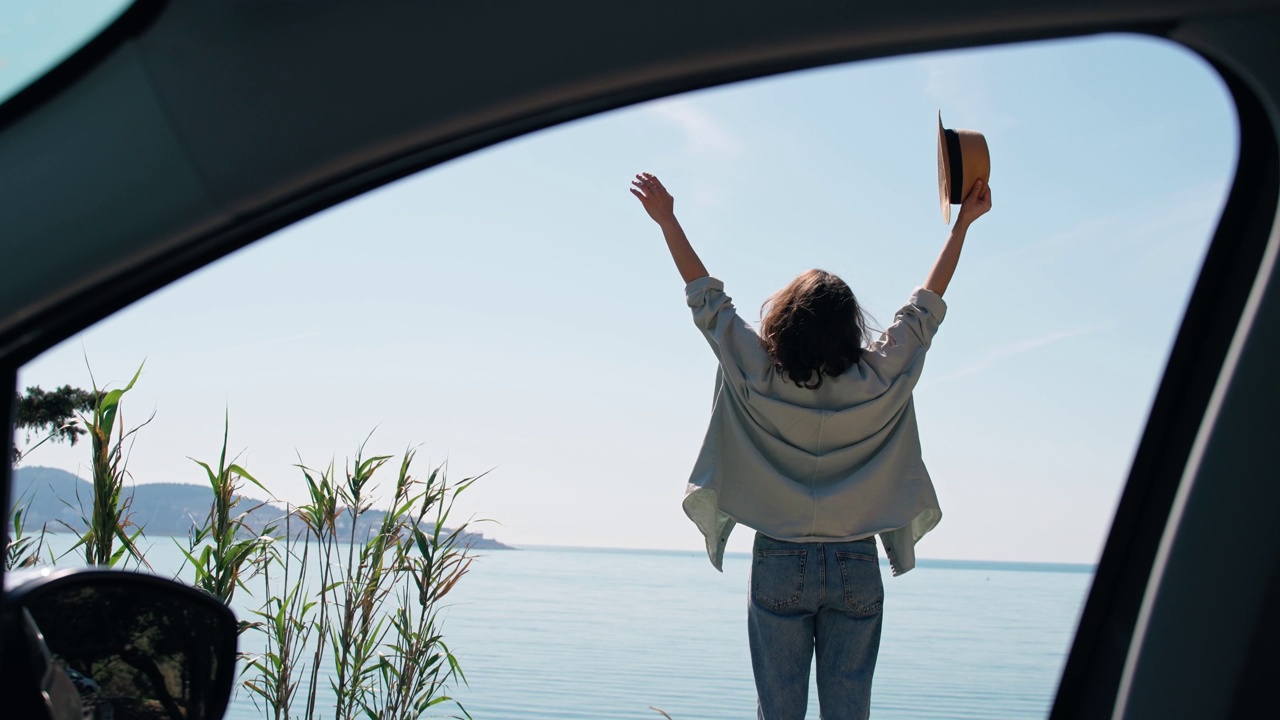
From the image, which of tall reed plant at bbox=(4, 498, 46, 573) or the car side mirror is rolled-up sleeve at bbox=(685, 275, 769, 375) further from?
tall reed plant at bbox=(4, 498, 46, 573)

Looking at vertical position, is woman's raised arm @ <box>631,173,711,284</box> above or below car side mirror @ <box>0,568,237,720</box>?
above

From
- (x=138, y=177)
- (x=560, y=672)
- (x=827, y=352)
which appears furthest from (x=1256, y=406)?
(x=560, y=672)

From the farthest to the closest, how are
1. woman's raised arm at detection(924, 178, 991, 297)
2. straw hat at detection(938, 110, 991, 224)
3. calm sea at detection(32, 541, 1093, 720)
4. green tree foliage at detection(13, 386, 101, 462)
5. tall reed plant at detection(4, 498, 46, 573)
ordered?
calm sea at detection(32, 541, 1093, 720)
tall reed plant at detection(4, 498, 46, 573)
green tree foliage at detection(13, 386, 101, 462)
woman's raised arm at detection(924, 178, 991, 297)
straw hat at detection(938, 110, 991, 224)

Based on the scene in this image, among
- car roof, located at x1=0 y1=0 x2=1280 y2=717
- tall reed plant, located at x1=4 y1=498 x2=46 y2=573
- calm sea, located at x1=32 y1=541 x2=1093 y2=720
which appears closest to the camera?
car roof, located at x1=0 y1=0 x2=1280 y2=717

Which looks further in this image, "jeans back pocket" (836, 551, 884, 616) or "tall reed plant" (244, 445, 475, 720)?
"tall reed plant" (244, 445, 475, 720)

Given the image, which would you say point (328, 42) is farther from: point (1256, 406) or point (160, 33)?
point (1256, 406)

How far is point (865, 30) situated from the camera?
799 mm

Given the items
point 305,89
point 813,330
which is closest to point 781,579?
point 813,330

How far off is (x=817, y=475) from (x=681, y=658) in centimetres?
1937

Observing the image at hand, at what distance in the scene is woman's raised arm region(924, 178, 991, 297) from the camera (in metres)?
2.09

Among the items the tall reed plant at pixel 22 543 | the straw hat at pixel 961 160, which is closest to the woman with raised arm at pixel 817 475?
the straw hat at pixel 961 160

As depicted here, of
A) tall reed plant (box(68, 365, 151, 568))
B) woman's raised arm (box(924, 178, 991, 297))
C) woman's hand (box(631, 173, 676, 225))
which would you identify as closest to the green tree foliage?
tall reed plant (box(68, 365, 151, 568))

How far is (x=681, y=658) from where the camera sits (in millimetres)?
20719

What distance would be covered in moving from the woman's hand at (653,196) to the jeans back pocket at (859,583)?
0.92 m
